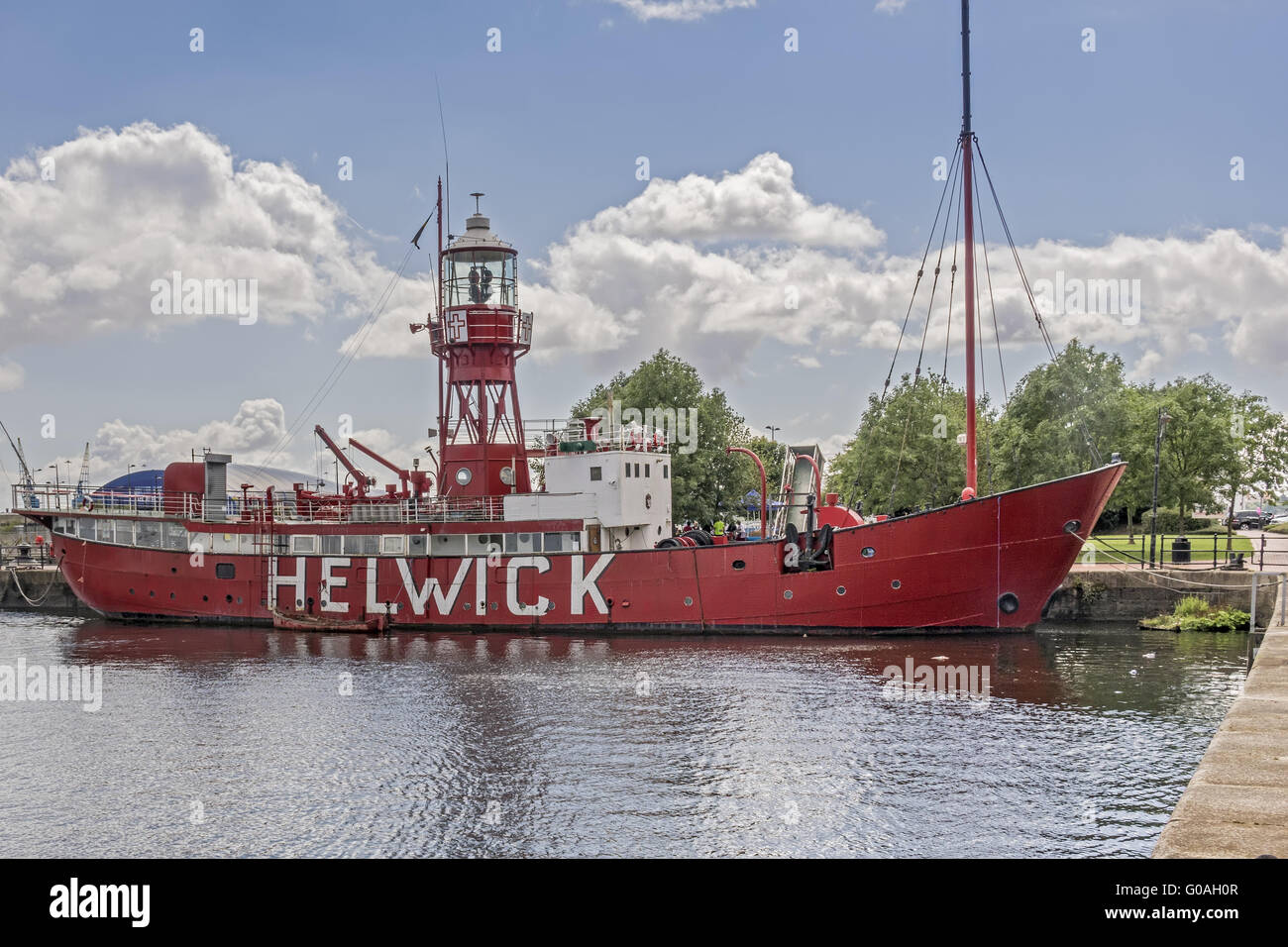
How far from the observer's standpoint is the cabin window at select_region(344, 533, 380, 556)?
41156 millimetres

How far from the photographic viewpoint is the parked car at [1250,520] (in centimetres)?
7712

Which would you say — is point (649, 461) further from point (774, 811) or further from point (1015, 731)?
point (774, 811)

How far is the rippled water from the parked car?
4942 centimetres

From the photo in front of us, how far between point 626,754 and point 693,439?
45556 mm

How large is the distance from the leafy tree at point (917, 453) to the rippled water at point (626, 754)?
2941 cm

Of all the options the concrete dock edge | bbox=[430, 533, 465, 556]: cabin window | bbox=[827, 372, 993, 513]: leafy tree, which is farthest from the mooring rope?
the concrete dock edge

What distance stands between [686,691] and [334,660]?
38.9 feet

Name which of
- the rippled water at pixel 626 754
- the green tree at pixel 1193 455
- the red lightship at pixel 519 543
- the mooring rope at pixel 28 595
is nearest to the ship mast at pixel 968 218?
the red lightship at pixel 519 543

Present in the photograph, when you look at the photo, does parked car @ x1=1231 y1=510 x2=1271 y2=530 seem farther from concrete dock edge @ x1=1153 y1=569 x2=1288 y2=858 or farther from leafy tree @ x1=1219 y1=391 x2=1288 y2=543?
concrete dock edge @ x1=1153 y1=569 x2=1288 y2=858
